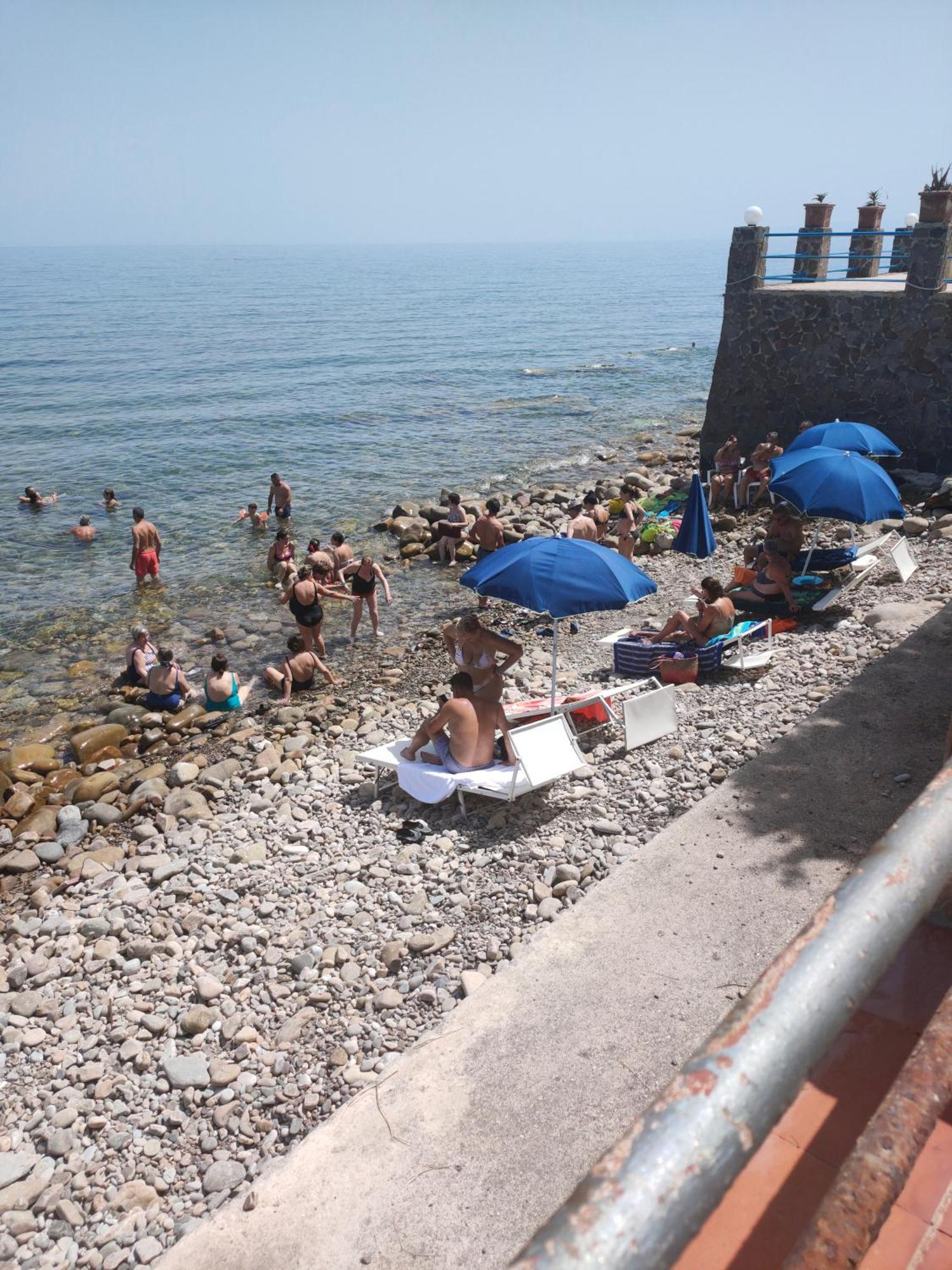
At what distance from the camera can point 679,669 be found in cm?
1018

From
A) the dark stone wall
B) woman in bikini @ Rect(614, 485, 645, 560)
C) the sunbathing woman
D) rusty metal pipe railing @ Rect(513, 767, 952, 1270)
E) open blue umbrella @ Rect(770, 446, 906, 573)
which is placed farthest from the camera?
the dark stone wall

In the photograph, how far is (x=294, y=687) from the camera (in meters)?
12.7

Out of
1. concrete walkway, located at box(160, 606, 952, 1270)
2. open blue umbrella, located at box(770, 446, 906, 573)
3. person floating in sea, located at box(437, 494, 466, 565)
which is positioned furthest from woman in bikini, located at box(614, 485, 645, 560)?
concrete walkway, located at box(160, 606, 952, 1270)

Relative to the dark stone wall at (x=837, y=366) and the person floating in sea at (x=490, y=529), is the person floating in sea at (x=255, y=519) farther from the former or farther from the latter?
the dark stone wall at (x=837, y=366)

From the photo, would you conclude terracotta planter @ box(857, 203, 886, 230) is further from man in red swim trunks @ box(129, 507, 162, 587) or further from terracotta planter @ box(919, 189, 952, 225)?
man in red swim trunks @ box(129, 507, 162, 587)

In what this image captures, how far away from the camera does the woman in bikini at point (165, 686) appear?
40.0 ft

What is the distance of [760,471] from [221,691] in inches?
447

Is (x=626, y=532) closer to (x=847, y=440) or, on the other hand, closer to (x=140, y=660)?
(x=847, y=440)

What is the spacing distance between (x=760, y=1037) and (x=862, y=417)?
18816 millimetres

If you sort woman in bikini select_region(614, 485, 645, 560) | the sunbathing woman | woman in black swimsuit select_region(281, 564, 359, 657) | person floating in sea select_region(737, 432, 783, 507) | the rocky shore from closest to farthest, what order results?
1. the rocky shore
2. the sunbathing woman
3. woman in black swimsuit select_region(281, 564, 359, 657)
4. woman in bikini select_region(614, 485, 645, 560)
5. person floating in sea select_region(737, 432, 783, 507)

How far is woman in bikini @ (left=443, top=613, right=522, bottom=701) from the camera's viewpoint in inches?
313

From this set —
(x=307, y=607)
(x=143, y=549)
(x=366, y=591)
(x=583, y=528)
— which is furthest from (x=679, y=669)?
(x=143, y=549)

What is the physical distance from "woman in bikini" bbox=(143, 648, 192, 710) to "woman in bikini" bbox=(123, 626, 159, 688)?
457mm

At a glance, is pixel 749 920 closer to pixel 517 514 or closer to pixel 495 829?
pixel 495 829
